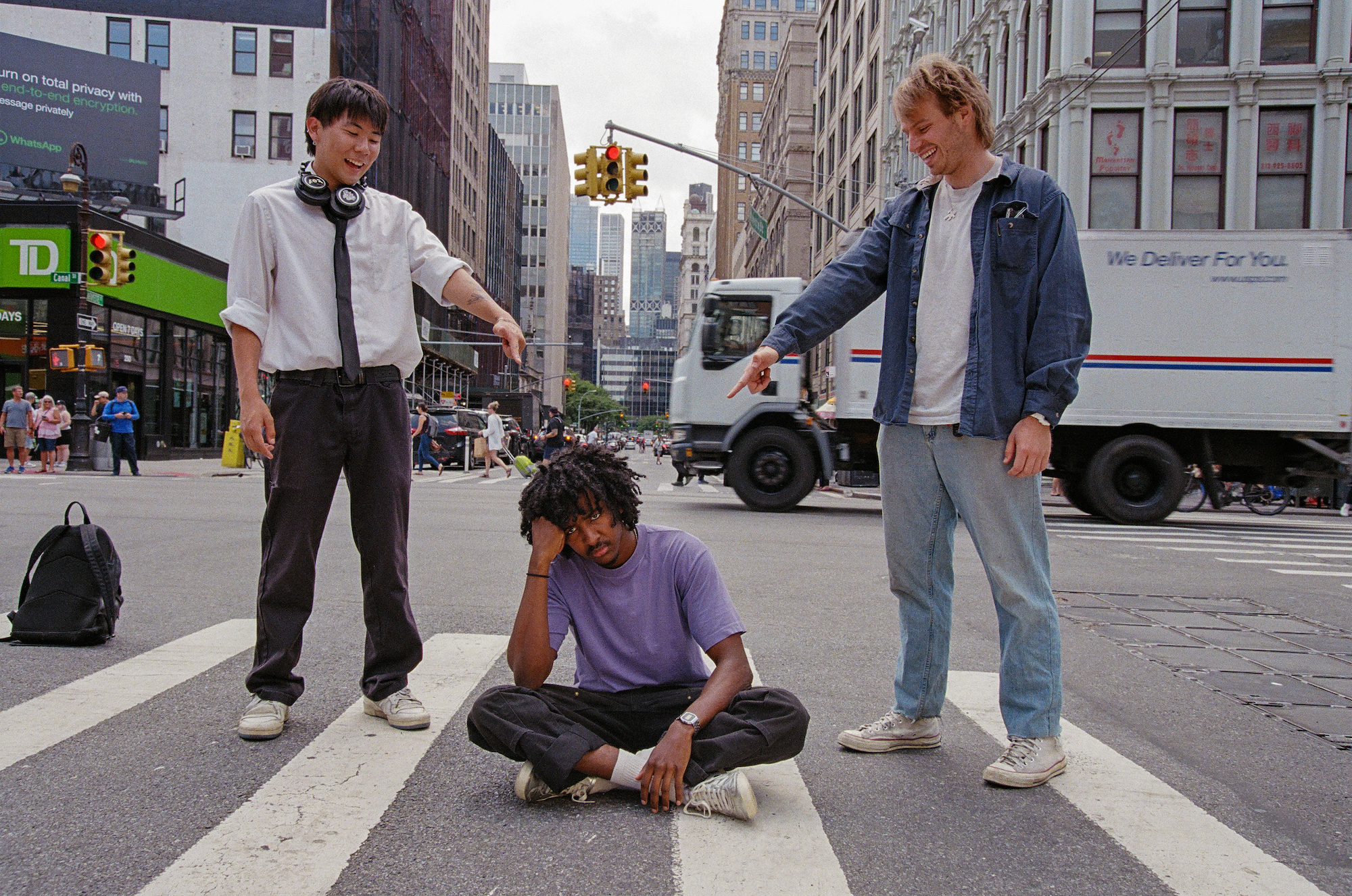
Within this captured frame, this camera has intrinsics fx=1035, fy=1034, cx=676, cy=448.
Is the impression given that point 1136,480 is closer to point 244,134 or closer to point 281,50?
point 244,134

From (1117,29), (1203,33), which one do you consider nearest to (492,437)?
(1117,29)

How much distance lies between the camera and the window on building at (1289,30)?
75.2 feet

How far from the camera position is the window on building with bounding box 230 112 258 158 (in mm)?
40312

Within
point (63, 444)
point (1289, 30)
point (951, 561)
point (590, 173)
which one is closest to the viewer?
point (951, 561)

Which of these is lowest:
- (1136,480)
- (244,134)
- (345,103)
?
(1136,480)

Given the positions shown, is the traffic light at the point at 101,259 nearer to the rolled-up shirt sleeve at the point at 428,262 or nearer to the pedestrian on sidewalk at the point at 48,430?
the pedestrian on sidewalk at the point at 48,430

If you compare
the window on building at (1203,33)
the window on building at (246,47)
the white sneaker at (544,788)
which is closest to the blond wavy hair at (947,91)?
the white sneaker at (544,788)

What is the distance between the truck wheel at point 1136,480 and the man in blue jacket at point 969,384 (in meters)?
11.2

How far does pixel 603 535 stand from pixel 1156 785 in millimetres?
1893

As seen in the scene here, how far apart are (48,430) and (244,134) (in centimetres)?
2455

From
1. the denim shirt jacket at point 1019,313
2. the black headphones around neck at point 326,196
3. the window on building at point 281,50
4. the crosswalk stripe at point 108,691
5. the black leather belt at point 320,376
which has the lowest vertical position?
the crosswalk stripe at point 108,691

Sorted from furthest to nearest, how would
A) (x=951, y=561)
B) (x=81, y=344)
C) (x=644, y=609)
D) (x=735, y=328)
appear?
1. (x=81, y=344)
2. (x=735, y=328)
3. (x=951, y=561)
4. (x=644, y=609)

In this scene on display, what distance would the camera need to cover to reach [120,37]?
130 feet

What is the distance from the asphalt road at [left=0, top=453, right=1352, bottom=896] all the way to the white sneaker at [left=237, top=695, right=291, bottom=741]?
43 mm
